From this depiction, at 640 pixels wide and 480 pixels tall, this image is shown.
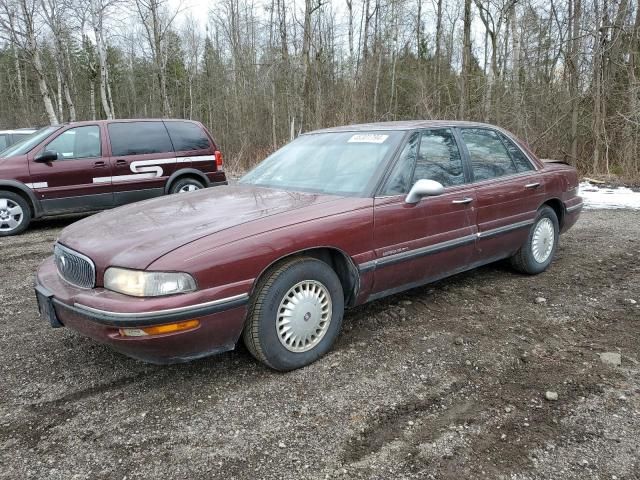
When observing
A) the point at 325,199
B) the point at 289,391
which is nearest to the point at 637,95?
A: the point at 325,199

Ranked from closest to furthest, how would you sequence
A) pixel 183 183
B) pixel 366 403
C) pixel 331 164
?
pixel 366 403, pixel 331 164, pixel 183 183

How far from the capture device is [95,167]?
750cm

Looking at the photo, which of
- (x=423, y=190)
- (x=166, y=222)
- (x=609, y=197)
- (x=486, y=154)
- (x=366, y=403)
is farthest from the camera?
(x=609, y=197)

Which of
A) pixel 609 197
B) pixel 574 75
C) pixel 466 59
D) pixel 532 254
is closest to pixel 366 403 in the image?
pixel 532 254

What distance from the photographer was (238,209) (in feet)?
10.4

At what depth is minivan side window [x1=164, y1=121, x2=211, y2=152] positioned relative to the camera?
8.36m

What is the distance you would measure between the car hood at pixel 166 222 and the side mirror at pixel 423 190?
1.75 feet

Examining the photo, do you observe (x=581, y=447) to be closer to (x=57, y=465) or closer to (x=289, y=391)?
(x=289, y=391)

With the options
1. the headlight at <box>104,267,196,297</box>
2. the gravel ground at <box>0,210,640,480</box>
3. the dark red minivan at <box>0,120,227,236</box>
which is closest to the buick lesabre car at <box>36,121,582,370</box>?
the headlight at <box>104,267,196,297</box>

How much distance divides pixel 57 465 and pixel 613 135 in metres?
14.2

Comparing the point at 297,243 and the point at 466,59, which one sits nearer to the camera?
the point at 297,243

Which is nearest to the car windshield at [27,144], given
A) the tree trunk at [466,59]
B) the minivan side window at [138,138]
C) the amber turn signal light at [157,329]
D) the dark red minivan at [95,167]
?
the dark red minivan at [95,167]

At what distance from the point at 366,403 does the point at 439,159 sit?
6.81ft

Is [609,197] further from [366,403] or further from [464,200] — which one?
[366,403]
